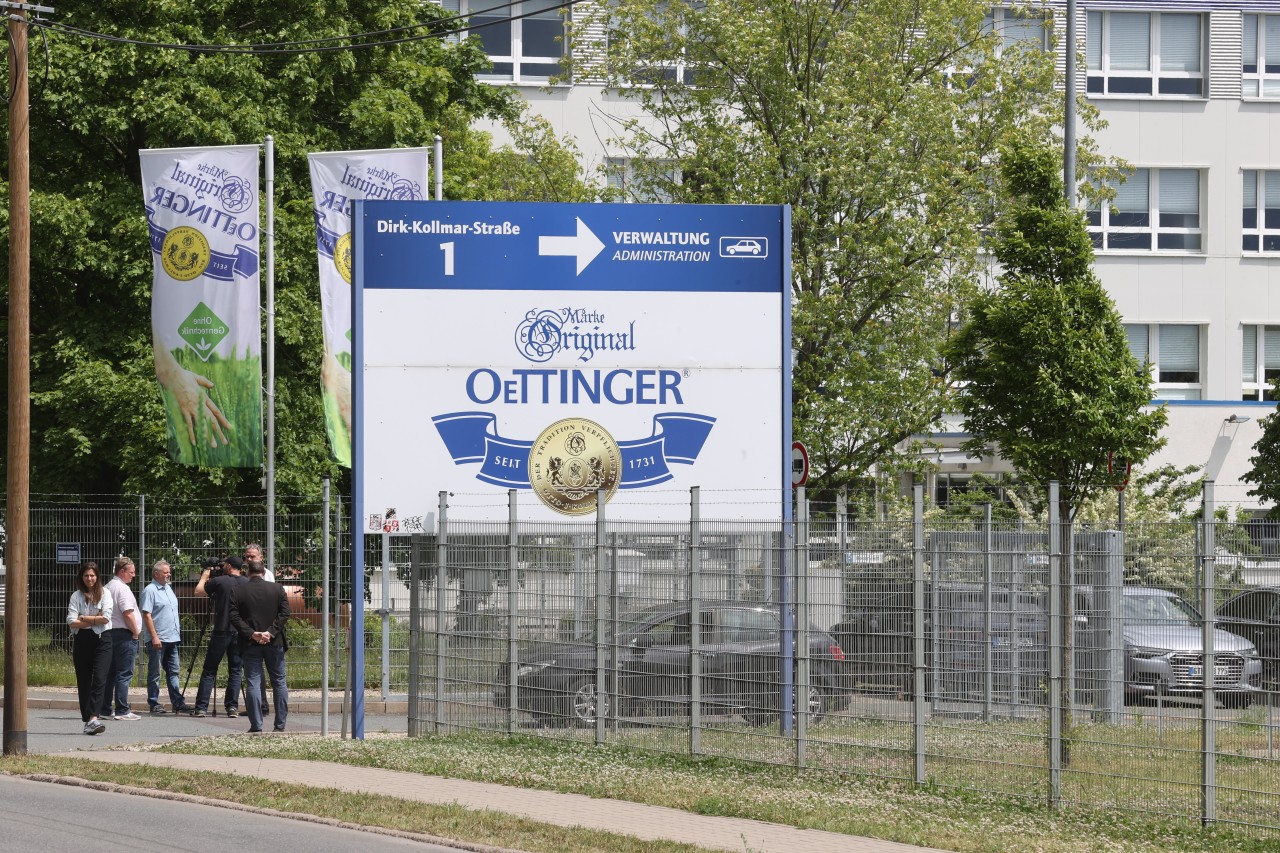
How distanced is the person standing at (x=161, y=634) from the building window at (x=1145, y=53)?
3086cm

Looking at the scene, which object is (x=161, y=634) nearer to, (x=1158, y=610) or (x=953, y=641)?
(x=953, y=641)

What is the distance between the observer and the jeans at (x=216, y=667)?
18392 mm

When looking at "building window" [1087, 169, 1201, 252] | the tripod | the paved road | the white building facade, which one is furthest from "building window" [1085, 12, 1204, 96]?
the paved road

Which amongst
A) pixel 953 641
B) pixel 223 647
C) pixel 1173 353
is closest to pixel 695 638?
pixel 953 641

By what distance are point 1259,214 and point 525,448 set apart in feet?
107

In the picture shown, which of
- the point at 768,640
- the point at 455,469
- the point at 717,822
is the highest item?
the point at 455,469

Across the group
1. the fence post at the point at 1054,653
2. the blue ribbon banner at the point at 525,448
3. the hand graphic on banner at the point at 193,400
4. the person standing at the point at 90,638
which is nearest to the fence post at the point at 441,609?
the blue ribbon banner at the point at 525,448

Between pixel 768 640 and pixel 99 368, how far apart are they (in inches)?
586

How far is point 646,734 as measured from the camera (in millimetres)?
14141

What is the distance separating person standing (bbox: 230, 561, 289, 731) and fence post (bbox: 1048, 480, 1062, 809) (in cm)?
880

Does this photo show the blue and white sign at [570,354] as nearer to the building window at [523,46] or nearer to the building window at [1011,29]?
the building window at [1011,29]

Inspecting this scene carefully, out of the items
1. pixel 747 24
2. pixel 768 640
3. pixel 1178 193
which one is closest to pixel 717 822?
pixel 768 640

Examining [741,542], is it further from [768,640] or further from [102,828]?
[102,828]

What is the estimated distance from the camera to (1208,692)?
10.5m
